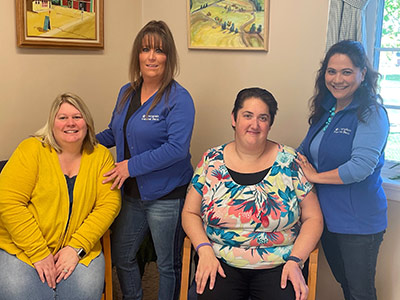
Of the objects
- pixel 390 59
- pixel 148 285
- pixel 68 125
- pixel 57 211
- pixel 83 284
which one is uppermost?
pixel 390 59

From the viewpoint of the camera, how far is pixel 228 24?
2.72 metres

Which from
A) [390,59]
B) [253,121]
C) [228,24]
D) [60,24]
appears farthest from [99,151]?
[390,59]

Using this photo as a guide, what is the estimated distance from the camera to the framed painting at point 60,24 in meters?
→ 2.42

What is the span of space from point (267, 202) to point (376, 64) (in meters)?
1.00

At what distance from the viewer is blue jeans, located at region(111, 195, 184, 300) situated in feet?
7.11

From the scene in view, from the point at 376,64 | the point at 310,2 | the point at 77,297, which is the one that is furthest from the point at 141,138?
the point at 376,64

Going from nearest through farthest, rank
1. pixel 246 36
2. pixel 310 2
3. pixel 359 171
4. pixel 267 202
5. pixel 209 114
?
pixel 359 171 < pixel 267 202 < pixel 310 2 < pixel 246 36 < pixel 209 114

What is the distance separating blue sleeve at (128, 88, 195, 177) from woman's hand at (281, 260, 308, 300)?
0.65 metres

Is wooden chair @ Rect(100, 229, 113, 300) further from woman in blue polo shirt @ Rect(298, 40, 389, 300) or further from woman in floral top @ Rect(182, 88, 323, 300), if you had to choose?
woman in blue polo shirt @ Rect(298, 40, 389, 300)

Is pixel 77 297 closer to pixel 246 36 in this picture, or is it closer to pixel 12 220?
pixel 12 220

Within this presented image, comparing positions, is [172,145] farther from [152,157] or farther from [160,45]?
[160,45]

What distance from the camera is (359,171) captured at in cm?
185

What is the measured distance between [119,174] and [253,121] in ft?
2.06

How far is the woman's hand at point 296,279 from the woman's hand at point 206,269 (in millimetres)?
244
